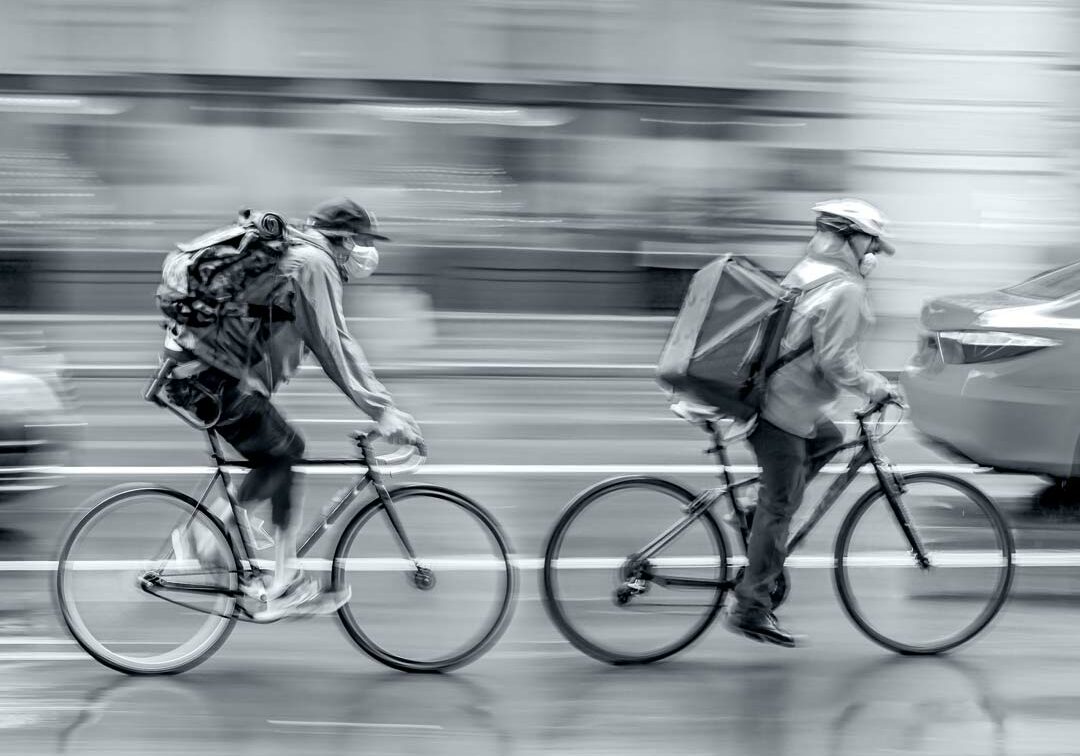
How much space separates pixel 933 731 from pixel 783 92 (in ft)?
45.0

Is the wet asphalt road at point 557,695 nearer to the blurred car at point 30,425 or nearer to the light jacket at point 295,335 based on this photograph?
the blurred car at point 30,425

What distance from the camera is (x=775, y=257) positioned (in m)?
17.3

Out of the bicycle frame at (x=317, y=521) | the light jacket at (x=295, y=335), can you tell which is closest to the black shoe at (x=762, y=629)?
the bicycle frame at (x=317, y=521)

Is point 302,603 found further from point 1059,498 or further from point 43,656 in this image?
point 1059,498

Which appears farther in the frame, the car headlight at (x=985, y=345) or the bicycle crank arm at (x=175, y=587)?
the car headlight at (x=985, y=345)

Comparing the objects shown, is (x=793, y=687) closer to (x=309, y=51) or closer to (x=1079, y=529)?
(x=1079, y=529)

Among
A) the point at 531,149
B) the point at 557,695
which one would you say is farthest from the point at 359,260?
the point at 531,149

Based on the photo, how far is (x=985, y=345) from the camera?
761cm

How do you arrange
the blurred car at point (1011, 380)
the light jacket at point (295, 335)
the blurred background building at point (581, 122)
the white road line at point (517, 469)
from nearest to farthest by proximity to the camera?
the light jacket at point (295, 335) → the blurred car at point (1011, 380) → the white road line at point (517, 469) → the blurred background building at point (581, 122)

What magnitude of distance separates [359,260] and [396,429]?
625mm

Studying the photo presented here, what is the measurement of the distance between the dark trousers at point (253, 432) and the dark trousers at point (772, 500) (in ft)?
5.56

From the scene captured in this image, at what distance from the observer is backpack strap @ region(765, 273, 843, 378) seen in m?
5.34

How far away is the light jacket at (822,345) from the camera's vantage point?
5.27 m

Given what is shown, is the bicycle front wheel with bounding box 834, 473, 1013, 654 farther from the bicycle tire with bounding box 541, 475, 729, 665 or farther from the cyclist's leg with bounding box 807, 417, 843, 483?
the bicycle tire with bounding box 541, 475, 729, 665
